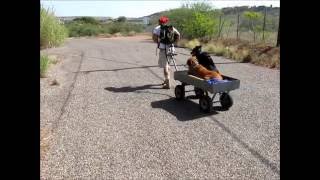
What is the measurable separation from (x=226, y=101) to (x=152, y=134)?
2440mm

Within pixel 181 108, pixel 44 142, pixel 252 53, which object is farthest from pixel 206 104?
pixel 252 53

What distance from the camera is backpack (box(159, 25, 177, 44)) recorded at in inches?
437

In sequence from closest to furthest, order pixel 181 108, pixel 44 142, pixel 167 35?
pixel 44 142 → pixel 181 108 → pixel 167 35

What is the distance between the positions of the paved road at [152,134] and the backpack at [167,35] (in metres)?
1.45

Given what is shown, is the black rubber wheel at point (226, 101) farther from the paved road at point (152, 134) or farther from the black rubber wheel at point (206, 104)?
the black rubber wheel at point (206, 104)

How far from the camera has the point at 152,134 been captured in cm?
738

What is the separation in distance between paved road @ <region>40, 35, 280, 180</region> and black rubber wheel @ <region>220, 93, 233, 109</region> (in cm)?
20

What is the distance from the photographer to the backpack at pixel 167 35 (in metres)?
11.1

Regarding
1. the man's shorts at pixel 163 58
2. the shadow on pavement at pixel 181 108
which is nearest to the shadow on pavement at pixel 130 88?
the man's shorts at pixel 163 58

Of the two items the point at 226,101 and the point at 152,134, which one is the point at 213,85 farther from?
the point at 152,134

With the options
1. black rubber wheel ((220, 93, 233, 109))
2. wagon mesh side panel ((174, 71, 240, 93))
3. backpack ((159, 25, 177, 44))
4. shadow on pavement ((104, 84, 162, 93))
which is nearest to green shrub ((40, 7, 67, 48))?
shadow on pavement ((104, 84, 162, 93))

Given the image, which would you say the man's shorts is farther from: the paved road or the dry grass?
the dry grass
